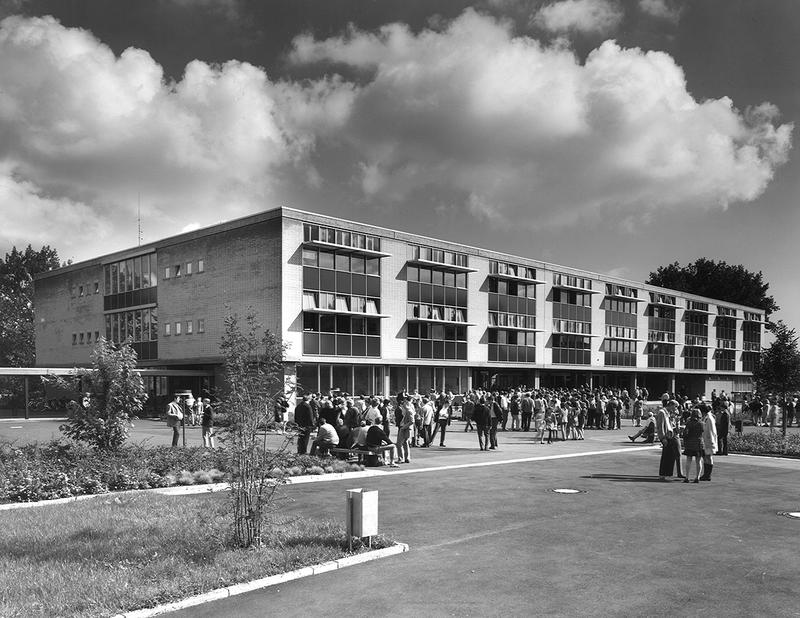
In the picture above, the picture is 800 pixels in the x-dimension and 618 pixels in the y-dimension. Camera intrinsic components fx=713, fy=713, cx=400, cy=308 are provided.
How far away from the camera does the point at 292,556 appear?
28.6 feet

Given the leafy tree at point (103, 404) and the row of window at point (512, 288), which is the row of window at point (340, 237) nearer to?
the row of window at point (512, 288)

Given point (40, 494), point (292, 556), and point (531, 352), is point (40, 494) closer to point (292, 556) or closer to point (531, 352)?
point (292, 556)

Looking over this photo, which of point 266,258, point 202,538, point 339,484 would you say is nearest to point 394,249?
point 266,258

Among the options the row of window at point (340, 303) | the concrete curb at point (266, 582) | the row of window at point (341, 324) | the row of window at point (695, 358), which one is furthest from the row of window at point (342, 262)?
the row of window at point (695, 358)

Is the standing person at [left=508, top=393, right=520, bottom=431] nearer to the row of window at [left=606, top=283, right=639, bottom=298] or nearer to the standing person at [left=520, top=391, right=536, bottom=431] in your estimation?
A: the standing person at [left=520, top=391, right=536, bottom=431]

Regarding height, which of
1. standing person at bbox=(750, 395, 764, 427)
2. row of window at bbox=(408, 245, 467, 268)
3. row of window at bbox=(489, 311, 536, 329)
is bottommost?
standing person at bbox=(750, 395, 764, 427)

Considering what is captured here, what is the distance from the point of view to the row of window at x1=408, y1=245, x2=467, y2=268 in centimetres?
4541

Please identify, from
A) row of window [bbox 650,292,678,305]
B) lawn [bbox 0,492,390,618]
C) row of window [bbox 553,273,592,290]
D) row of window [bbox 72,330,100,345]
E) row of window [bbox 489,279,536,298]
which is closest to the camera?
lawn [bbox 0,492,390,618]

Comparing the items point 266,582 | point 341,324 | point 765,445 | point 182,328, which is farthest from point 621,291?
point 266,582

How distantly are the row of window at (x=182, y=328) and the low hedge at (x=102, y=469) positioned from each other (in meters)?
25.4

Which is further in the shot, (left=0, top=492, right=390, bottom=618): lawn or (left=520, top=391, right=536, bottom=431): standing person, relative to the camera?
(left=520, top=391, right=536, bottom=431): standing person

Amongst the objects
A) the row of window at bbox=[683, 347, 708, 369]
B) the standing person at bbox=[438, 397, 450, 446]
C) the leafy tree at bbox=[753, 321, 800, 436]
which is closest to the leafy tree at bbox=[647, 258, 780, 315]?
the row of window at bbox=[683, 347, 708, 369]

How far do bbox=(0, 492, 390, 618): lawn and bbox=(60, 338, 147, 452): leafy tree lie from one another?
410 cm

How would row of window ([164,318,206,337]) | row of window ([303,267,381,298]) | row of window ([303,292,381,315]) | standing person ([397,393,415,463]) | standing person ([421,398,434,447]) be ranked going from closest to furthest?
standing person ([397,393,415,463]), standing person ([421,398,434,447]), row of window ([303,292,381,315]), row of window ([303,267,381,298]), row of window ([164,318,206,337])
